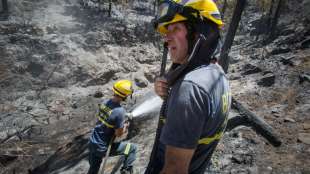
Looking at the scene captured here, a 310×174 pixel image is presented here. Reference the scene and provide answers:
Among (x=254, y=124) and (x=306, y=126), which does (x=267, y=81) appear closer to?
(x=306, y=126)

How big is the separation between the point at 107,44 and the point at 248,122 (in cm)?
1245

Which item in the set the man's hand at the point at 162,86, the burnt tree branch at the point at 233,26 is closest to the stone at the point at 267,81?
the burnt tree branch at the point at 233,26

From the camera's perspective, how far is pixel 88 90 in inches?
523

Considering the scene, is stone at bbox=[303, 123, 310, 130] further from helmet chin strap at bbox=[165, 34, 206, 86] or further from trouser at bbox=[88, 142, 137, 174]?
helmet chin strap at bbox=[165, 34, 206, 86]

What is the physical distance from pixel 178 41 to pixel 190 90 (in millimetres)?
382

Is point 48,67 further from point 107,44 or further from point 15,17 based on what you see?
point 15,17

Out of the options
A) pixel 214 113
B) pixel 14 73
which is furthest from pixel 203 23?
pixel 14 73

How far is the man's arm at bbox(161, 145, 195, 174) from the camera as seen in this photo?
1324 millimetres

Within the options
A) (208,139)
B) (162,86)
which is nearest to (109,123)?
(162,86)

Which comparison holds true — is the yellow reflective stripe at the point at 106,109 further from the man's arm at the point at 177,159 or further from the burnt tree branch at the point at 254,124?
the man's arm at the point at 177,159

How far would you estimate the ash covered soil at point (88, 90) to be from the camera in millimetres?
5602

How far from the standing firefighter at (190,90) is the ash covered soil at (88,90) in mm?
3591

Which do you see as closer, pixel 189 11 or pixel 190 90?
pixel 190 90

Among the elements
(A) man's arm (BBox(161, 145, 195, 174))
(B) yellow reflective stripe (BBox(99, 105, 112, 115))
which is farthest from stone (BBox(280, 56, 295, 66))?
(A) man's arm (BBox(161, 145, 195, 174))
